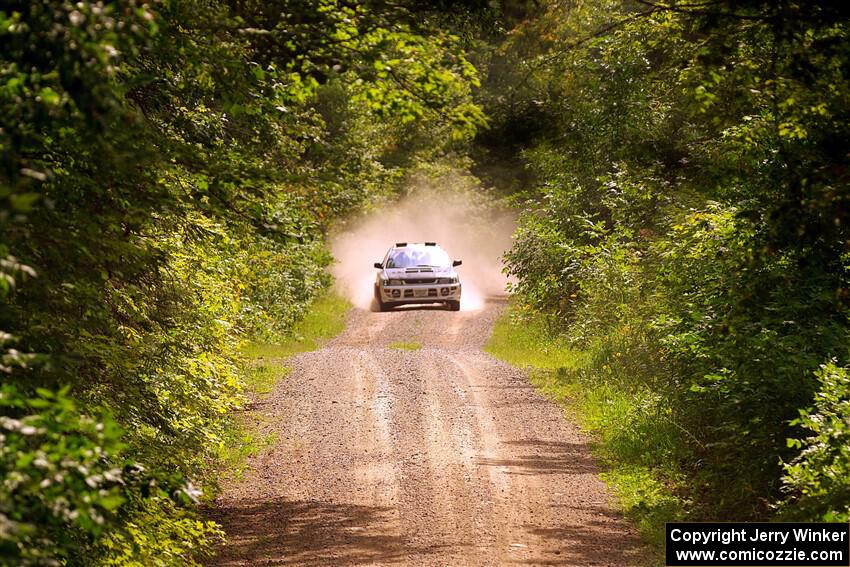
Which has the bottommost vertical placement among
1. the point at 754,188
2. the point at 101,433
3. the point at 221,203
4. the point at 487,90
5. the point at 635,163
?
the point at 101,433

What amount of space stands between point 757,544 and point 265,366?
14.4 metres

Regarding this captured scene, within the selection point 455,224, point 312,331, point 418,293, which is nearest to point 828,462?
point 312,331

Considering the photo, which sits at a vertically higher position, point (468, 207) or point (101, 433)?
point (468, 207)

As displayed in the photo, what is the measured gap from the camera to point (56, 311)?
6.70 m

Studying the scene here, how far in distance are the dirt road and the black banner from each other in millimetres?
502

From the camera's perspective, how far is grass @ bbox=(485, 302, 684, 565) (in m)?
11.0

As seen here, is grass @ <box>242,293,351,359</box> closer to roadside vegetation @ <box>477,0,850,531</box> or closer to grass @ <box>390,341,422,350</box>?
grass @ <box>390,341,422,350</box>

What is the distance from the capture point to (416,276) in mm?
31719

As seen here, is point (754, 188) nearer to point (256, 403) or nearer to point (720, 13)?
point (720, 13)

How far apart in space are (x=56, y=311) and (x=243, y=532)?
15.2ft

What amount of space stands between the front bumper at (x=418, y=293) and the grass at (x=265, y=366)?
5.16 ft

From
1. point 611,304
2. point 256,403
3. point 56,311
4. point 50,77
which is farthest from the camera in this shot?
point 611,304

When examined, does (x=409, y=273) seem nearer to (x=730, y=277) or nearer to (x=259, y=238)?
(x=730, y=277)

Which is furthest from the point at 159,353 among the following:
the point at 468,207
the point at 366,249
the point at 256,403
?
the point at 468,207
